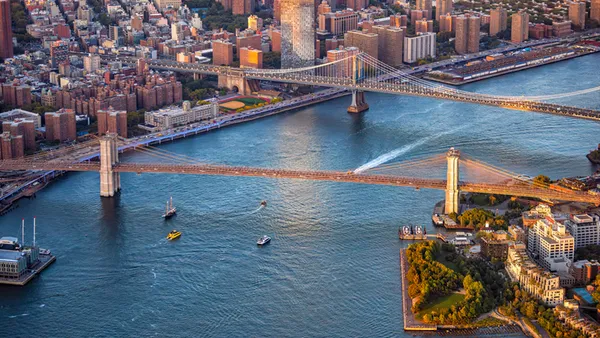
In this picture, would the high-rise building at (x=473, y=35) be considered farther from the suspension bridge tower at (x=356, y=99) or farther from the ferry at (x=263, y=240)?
the ferry at (x=263, y=240)

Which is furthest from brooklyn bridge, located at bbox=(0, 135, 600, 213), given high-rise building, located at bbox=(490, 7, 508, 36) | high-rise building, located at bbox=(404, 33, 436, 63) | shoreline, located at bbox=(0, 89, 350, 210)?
high-rise building, located at bbox=(490, 7, 508, 36)

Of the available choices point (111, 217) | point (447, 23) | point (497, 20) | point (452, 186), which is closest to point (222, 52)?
point (447, 23)

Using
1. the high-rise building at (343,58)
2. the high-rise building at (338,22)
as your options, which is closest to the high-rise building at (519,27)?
the high-rise building at (338,22)

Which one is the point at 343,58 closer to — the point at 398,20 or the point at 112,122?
the point at 398,20

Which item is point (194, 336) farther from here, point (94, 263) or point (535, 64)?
point (535, 64)

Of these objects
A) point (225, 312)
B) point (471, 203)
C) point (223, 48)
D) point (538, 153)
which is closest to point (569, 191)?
point (471, 203)

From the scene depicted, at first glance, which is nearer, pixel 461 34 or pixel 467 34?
pixel 461 34
